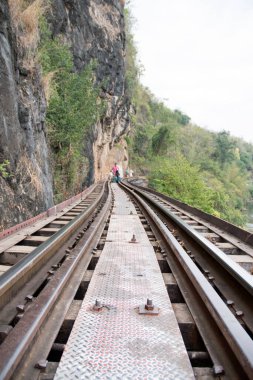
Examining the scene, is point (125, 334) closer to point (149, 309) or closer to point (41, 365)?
point (149, 309)

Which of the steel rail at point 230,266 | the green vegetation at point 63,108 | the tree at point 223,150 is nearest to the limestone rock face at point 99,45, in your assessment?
the green vegetation at point 63,108

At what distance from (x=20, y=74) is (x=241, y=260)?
6.52 meters

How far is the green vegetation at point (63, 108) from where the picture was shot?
437 inches

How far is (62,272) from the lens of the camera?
3.02 m

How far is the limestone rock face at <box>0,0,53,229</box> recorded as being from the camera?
237 inches

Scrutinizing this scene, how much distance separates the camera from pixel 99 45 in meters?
24.6

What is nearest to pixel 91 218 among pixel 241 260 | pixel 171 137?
pixel 241 260

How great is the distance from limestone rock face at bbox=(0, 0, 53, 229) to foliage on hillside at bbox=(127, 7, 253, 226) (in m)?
16.2

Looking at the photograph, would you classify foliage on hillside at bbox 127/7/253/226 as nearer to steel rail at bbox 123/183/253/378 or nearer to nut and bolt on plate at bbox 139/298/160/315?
steel rail at bbox 123/183/253/378

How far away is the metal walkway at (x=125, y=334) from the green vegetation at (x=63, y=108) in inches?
327

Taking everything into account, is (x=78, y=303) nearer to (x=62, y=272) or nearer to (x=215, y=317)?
(x=62, y=272)

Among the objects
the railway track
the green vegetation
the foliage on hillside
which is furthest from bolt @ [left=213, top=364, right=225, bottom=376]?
the foliage on hillside

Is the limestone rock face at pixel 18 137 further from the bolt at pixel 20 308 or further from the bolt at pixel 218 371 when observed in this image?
the bolt at pixel 218 371

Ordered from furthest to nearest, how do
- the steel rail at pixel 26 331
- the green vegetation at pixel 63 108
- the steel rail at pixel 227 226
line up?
the green vegetation at pixel 63 108, the steel rail at pixel 227 226, the steel rail at pixel 26 331
